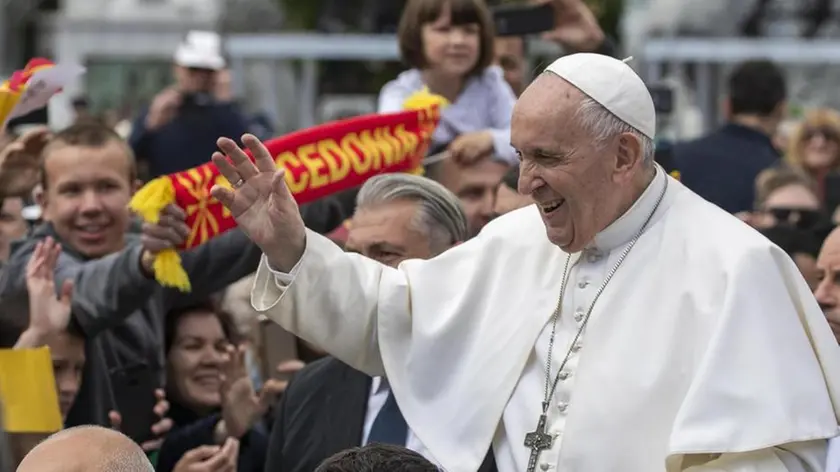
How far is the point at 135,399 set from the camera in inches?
234

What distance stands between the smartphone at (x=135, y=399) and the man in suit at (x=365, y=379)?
85 cm

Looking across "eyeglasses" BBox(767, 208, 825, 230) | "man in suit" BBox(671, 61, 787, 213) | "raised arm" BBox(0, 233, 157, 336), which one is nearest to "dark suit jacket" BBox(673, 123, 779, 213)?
"man in suit" BBox(671, 61, 787, 213)

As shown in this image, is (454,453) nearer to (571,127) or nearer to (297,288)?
(297,288)

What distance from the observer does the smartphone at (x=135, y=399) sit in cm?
592

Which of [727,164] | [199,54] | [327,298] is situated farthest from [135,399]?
[199,54]

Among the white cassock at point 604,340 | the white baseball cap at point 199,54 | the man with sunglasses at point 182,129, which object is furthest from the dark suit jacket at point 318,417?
the white baseball cap at point 199,54

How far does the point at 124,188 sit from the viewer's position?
6176 mm

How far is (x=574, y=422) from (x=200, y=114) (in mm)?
6118

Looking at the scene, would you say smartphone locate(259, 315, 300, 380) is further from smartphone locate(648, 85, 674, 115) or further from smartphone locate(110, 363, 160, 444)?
smartphone locate(648, 85, 674, 115)

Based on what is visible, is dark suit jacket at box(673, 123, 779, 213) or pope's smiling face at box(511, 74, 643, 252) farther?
dark suit jacket at box(673, 123, 779, 213)

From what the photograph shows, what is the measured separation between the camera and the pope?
4125 mm

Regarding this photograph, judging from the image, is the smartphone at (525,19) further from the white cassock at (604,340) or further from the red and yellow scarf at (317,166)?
the white cassock at (604,340)

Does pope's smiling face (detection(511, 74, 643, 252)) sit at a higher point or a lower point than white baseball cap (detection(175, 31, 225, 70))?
higher

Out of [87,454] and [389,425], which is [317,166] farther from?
[87,454]
